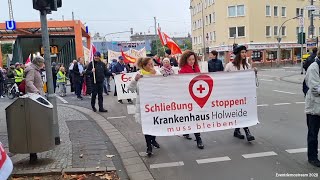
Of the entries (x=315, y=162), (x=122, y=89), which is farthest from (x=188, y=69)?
(x=122, y=89)

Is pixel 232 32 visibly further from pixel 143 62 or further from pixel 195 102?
pixel 195 102

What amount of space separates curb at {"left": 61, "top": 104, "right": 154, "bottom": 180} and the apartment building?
5204cm

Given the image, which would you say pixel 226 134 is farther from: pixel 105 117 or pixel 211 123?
pixel 105 117

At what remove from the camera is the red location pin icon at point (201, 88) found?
668 centimetres

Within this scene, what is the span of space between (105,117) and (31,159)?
187 inches

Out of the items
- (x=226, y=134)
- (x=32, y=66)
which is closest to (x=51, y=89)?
(x=32, y=66)

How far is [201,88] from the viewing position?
22.0 feet

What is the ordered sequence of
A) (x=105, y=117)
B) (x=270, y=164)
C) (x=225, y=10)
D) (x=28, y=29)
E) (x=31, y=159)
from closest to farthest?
(x=270, y=164) → (x=31, y=159) → (x=105, y=117) → (x=28, y=29) → (x=225, y=10)

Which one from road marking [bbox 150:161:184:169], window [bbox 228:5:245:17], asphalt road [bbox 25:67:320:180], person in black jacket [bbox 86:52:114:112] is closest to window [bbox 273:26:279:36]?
window [bbox 228:5:245:17]

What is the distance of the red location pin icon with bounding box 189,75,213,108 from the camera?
21.9 feet

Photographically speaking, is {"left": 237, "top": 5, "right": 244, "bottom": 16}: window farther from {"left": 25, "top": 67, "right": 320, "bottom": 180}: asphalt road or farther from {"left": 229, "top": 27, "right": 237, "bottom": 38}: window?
{"left": 25, "top": 67, "right": 320, "bottom": 180}: asphalt road

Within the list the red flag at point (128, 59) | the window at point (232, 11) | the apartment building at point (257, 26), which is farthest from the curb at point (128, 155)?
the window at point (232, 11)

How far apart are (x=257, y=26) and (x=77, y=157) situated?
57164 millimetres

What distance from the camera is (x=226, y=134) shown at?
7758mm
